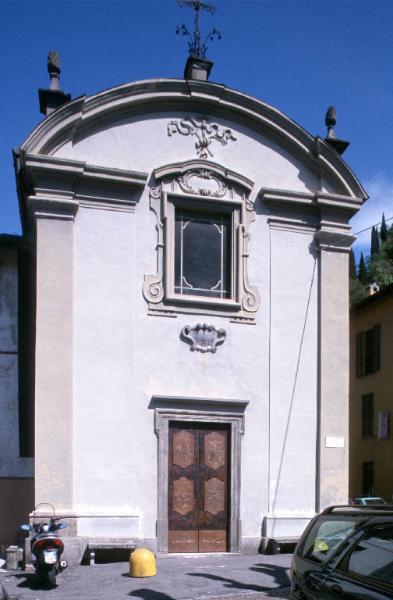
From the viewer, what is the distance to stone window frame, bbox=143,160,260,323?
40.9 ft

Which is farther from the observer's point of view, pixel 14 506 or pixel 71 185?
pixel 14 506

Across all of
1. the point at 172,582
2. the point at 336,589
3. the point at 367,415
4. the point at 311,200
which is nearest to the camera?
the point at 336,589

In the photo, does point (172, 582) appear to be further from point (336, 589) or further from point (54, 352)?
point (336, 589)

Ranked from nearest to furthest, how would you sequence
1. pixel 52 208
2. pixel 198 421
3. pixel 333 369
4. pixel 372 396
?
pixel 52 208 → pixel 198 421 → pixel 333 369 → pixel 372 396

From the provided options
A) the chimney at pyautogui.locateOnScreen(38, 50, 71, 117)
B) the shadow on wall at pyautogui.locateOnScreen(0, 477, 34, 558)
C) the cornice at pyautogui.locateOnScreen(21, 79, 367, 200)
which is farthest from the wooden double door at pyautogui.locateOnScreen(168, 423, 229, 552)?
the chimney at pyautogui.locateOnScreen(38, 50, 71, 117)

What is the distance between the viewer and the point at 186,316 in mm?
12555

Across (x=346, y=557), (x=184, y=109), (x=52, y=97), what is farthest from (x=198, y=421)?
(x=346, y=557)

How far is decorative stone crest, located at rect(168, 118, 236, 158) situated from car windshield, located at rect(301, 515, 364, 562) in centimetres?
860


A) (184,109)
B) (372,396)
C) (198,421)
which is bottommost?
(372,396)

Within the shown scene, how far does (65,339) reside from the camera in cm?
1170

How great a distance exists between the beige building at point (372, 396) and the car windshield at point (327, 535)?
56.0ft

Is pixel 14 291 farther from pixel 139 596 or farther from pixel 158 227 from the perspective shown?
pixel 139 596

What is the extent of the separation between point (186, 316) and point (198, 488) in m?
2.93

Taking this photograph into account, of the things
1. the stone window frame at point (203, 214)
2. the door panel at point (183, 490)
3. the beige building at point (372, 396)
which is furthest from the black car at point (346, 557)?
the beige building at point (372, 396)
